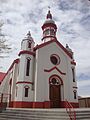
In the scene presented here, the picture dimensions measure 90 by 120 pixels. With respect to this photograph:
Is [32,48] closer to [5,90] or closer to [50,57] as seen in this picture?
[50,57]

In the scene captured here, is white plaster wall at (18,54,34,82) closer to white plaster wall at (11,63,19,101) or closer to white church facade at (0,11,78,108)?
white church facade at (0,11,78,108)

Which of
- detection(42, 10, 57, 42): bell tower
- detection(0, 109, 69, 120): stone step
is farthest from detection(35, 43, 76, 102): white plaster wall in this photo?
detection(0, 109, 69, 120): stone step

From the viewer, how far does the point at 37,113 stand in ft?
34.4

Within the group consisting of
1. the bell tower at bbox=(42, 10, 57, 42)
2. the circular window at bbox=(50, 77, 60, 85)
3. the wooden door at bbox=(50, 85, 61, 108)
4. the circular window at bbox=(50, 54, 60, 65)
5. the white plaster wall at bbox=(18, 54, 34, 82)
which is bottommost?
the wooden door at bbox=(50, 85, 61, 108)

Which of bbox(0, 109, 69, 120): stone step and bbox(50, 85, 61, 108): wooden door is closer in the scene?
bbox(0, 109, 69, 120): stone step

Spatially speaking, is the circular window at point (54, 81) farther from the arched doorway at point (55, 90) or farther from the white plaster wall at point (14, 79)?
the white plaster wall at point (14, 79)

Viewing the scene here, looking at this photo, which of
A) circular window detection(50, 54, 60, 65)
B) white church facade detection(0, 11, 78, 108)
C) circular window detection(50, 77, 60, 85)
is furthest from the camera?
circular window detection(50, 54, 60, 65)

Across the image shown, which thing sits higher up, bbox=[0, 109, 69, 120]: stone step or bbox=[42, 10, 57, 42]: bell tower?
bbox=[42, 10, 57, 42]: bell tower

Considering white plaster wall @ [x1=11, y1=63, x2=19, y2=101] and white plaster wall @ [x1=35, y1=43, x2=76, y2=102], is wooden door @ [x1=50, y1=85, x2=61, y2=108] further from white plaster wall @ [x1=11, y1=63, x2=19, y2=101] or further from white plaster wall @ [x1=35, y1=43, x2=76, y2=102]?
white plaster wall @ [x1=11, y1=63, x2=19, y2=101]

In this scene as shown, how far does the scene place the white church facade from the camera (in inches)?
624

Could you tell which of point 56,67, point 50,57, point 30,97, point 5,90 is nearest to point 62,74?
point 56,67

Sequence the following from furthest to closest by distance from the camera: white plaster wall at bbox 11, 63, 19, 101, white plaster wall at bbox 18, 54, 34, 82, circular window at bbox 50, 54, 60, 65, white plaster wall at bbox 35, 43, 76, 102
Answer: circular window at bbox 50, 54, 60, 65
white plaster wall at bbox 11, 63, 19, 101
white plaster wall at bbox 18, 54, 34, 82
white plaster wall at bbox 35, 43, 76, 102

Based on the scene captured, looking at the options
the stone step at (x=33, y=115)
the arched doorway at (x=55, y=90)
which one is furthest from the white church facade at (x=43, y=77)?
the stone step at (x=33, y=115)

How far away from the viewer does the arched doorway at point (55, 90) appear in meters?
16.7
